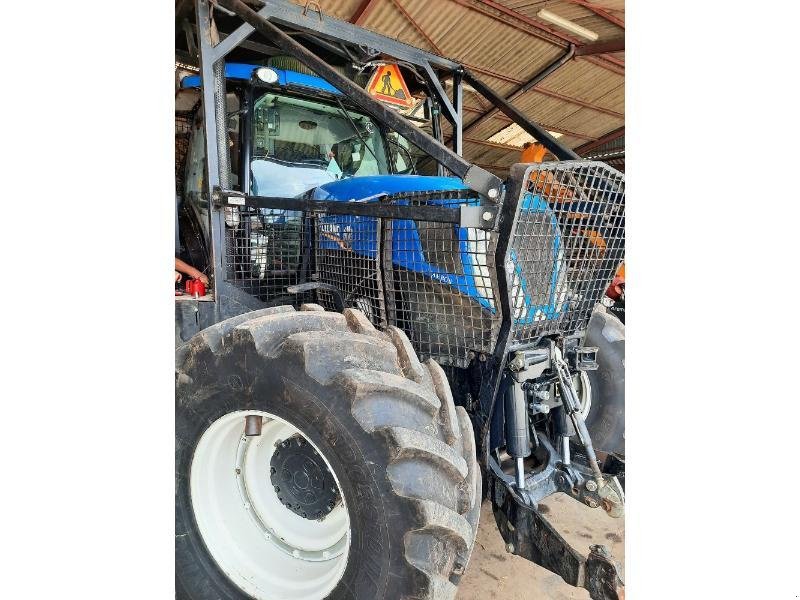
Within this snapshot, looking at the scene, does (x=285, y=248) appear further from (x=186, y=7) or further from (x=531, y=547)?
(x=531, y=547)

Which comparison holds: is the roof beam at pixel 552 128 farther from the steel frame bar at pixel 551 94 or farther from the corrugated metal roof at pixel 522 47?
the steel frame bar at pixel 551 94

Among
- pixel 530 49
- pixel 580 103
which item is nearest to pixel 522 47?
pixel 530 49

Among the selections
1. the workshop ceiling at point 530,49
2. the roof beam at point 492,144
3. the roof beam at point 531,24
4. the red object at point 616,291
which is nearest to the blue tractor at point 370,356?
the workshop ceiling at point 530,49

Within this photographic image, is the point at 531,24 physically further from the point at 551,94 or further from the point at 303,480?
the point at 303,480

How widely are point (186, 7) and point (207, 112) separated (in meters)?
0.74

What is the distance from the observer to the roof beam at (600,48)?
429 cm

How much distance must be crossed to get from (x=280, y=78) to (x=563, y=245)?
5.02ft

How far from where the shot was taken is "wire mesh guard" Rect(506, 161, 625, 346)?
166 centimetres

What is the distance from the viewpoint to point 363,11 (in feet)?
15.3

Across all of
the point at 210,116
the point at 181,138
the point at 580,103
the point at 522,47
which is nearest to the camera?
the point at 210,116

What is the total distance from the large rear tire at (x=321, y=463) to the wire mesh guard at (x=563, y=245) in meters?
0.43

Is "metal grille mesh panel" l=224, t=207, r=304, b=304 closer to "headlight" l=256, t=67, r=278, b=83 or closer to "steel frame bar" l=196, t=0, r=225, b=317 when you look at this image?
"steel frame bar" l=196, t=0, r=225, b=317

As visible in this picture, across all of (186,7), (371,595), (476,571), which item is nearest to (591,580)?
(371,595)
